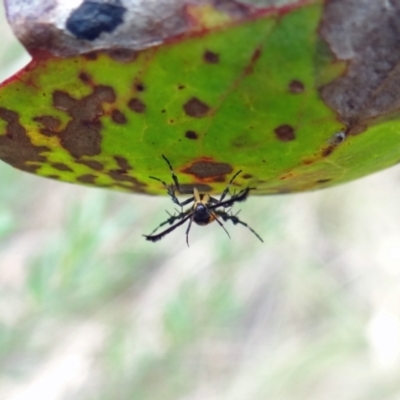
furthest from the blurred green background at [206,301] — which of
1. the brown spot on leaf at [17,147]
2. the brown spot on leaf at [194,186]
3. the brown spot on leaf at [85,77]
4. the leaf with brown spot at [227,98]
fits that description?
the brown spot on leaf at [85,77]

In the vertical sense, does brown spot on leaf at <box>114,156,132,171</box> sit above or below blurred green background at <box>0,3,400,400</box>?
above

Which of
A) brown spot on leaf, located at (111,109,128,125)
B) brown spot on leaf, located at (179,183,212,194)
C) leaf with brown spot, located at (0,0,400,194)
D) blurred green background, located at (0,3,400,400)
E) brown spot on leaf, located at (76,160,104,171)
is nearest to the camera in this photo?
leaf with brown spot, located at (0,0,400,194)

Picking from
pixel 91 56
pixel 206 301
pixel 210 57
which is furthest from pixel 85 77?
pixel 206 301

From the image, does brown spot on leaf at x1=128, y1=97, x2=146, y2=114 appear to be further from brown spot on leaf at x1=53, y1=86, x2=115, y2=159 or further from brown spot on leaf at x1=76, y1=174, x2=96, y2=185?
brown spot on leaf at x1=76, y1=174, x2=96, y2=185

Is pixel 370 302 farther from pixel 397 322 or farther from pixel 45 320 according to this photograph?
pixel 45 320

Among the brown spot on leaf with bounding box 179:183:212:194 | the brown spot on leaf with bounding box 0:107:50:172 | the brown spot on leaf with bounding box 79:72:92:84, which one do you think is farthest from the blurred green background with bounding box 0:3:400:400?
the brown spot on leaf with bounding box 79:72:92:84

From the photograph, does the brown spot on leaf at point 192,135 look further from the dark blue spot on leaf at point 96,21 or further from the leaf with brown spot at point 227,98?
the dark blue spot on leaf at point 96,21
